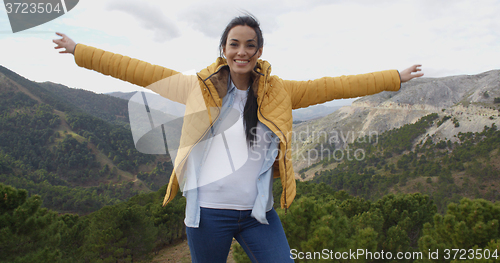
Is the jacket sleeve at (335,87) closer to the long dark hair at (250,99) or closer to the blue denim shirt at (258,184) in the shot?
the long dark hair at (250,99)

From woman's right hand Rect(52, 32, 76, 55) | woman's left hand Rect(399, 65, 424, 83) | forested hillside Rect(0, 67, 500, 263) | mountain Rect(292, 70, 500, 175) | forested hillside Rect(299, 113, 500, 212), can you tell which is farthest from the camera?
mountain Rect(292, 70, 500, 175)

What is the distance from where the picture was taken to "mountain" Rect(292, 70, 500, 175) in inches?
3177

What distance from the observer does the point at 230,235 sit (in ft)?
5.54

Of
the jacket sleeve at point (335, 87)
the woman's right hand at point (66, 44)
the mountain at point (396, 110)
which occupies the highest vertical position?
the woman's right hand at point (66, 44)

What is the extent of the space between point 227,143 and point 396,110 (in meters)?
108

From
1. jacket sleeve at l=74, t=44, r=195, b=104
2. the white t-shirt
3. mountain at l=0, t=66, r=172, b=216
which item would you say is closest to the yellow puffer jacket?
jacket sleeve at l=74, t=44, r=195, b=104

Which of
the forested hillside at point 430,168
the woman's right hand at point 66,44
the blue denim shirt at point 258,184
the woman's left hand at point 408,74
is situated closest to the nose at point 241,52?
the blue denim shirt at point 258,184

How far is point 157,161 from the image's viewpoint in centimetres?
7950

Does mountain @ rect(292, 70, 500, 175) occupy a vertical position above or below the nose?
below

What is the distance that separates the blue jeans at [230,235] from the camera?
5.37 feet

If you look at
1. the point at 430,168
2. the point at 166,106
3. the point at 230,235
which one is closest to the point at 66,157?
the point at 430,168

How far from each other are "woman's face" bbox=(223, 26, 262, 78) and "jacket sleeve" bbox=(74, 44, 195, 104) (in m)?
0.26

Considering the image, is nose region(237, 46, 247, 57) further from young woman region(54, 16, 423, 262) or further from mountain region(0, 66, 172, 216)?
mountain region(0, 66, 172, 216)

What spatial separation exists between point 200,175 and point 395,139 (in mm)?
75798
